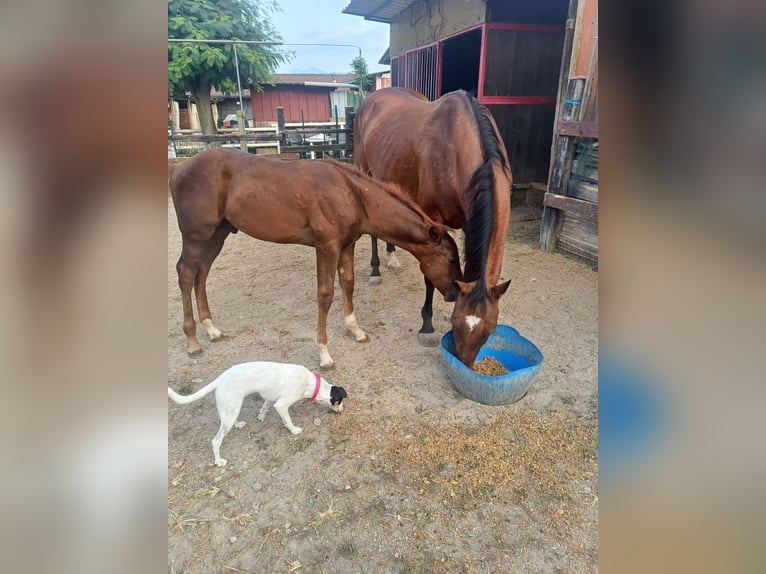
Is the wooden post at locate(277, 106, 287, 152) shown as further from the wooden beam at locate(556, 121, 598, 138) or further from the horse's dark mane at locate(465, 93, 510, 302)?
the horse's dark mane at locate(465, 93, 510, 302)

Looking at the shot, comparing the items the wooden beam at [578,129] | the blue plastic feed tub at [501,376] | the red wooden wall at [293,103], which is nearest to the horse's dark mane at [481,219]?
the blue plastic feed tub at [501,376]

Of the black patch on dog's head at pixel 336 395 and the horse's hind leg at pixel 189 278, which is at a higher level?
the horse's hind leg at pixel 189 278

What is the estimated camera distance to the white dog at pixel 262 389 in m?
2.48

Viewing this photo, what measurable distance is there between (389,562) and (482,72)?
736cm

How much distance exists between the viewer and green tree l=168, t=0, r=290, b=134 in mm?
10281

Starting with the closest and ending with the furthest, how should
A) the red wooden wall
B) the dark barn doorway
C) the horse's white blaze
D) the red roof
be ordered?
1. the horse's white blaze
2. the dark barn doorway
3. the red wooden wall
4. the red roof

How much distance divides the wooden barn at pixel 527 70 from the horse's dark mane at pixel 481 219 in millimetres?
2772

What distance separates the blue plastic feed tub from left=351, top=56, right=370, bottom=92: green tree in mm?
19687

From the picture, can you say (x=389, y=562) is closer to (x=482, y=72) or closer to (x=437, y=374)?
(x=437, y=374)

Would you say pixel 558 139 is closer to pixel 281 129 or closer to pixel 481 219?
pixel 481 219

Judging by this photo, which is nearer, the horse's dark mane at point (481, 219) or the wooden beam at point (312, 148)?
the horse's dark mane at point (481, 219)

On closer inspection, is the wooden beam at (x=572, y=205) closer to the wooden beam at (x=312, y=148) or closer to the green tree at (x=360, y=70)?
the wooden beam at (x=312, y=148)

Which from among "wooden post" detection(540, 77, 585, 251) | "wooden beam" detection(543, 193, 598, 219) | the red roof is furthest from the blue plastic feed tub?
the red roof
